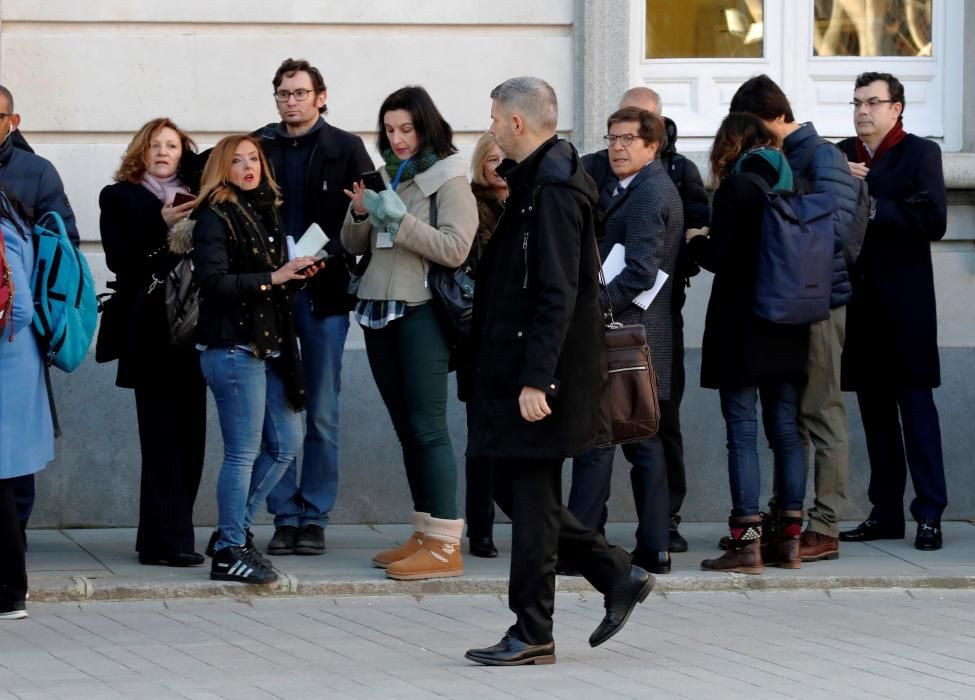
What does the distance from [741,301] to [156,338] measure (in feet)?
8.16

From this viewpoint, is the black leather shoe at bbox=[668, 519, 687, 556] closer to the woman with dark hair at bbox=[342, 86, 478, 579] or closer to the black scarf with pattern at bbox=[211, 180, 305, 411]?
the woman with dark hair at bbox=[342, 86, 478, 579]

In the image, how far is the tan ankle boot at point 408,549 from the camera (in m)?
7.78

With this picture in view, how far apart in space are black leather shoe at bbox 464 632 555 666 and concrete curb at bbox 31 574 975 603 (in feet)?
4.49

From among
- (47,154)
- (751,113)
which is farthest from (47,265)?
(751,113)

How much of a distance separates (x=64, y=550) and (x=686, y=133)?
3.91 metres

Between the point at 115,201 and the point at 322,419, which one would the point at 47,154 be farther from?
the point at 322,419

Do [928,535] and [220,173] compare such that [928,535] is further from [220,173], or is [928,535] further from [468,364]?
[220,173]

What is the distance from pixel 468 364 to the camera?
313 inches

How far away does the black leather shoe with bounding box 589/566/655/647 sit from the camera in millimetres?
6285

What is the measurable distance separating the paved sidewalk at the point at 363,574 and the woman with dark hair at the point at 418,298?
0.65ft

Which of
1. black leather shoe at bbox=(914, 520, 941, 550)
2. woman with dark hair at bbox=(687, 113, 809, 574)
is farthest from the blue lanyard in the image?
black leather shoe at bbox=(914, 520, 941, 550)

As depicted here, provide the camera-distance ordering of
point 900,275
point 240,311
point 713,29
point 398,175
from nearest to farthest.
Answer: point 240,311 < point 398,175 < point 900,275 < point 713,29

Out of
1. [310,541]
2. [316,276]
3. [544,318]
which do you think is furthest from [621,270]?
[310,541]

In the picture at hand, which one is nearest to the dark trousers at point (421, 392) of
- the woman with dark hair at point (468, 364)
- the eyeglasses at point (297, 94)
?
the woman with dark hair at point (468, 364)
